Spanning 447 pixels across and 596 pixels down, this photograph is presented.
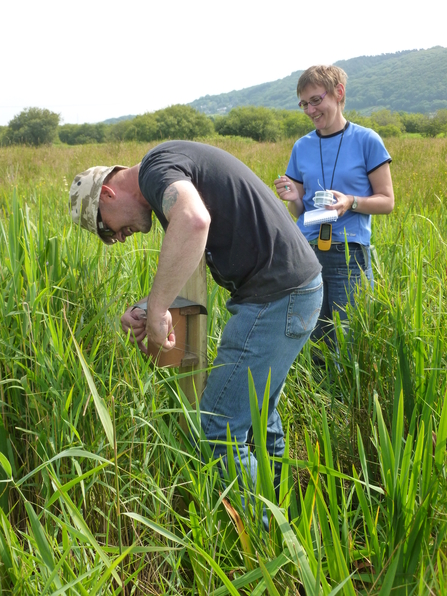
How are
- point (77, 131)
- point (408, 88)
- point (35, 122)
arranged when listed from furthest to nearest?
point (408, 88) → point (77, 131) → point (35, 122)

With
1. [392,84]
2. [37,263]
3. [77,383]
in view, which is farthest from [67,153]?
[392,84]

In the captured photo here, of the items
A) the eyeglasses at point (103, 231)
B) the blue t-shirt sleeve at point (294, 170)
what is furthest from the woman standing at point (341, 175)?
the eyeglasses at point (103, 231)

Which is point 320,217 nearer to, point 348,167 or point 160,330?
point 348,167

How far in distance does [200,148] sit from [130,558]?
129 centimetres

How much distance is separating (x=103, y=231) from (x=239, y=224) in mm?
553

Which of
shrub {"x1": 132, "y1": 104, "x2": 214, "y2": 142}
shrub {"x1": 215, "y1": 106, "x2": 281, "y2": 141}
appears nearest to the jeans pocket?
shrub {"x1": 132, "y1": 104, "x2": 214, "y2": 142}

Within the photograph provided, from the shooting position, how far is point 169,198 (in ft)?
5.16

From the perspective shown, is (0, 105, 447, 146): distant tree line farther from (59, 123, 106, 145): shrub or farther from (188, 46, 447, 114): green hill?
(188, 46, 447, 114): green hill

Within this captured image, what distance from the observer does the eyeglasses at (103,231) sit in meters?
1.94

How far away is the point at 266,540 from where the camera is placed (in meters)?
1.27

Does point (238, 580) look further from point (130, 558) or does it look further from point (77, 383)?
point (77, 383)

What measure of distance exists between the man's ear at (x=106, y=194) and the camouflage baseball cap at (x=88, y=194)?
2 centimetres

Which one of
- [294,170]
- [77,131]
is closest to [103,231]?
[294,170]

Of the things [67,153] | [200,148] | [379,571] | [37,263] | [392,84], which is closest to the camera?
[379,571]
